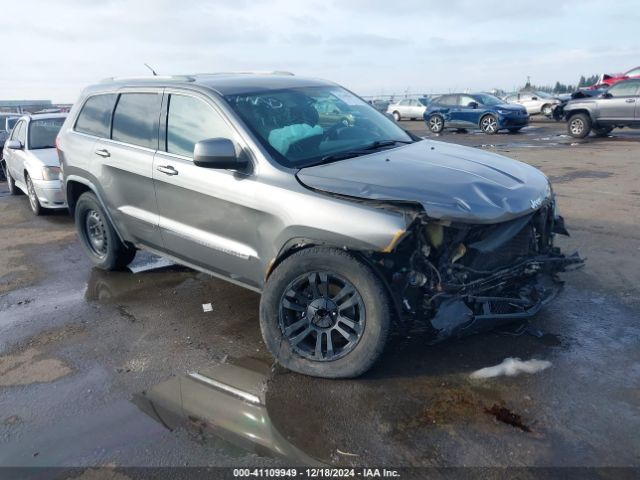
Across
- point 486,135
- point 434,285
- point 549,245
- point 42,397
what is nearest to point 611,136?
point 486,135

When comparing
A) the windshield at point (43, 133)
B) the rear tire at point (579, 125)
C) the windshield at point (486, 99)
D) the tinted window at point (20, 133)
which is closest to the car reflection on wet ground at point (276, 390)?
the windshield at point (43, 133)

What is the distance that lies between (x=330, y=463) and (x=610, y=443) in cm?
142

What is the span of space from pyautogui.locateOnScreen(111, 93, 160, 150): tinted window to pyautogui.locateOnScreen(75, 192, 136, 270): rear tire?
0.85m

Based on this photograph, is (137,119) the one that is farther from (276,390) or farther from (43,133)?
(43,133)

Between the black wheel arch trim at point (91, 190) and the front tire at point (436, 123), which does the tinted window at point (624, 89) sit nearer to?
the front tire at point (436, 123)

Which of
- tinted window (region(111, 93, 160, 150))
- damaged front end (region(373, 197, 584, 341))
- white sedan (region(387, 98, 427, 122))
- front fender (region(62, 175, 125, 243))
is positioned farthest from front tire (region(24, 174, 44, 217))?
white sedan (region(387, 98, 427, 122))

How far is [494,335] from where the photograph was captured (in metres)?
4.04

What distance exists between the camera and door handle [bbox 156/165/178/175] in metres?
4.34

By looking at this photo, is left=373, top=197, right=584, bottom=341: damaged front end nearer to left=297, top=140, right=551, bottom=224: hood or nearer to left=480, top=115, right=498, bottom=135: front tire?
left=297, top=140, right=551, bottom=224: hood

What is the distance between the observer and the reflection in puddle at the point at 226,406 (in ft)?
9.63

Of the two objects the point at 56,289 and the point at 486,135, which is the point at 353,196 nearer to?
the point at 56,289

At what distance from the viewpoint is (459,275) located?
338 centimetres

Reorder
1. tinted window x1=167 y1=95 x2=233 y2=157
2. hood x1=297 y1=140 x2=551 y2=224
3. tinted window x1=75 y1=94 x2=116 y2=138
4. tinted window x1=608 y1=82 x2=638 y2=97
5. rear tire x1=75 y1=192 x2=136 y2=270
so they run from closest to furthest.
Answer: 1. hood x1=297 y1=140 x2=551 y2=224
2. tinted window x1=167 y1=95 x2=233 y2=157
3. tinted window x1=75 y1=94 x2=116 y2=138
4. rear tire x1=75 y1=192 x2=136 y2=270
5. tinted window x1=608 y1=82 x2=638 y2=97

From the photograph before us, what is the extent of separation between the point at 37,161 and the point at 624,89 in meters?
15.7
